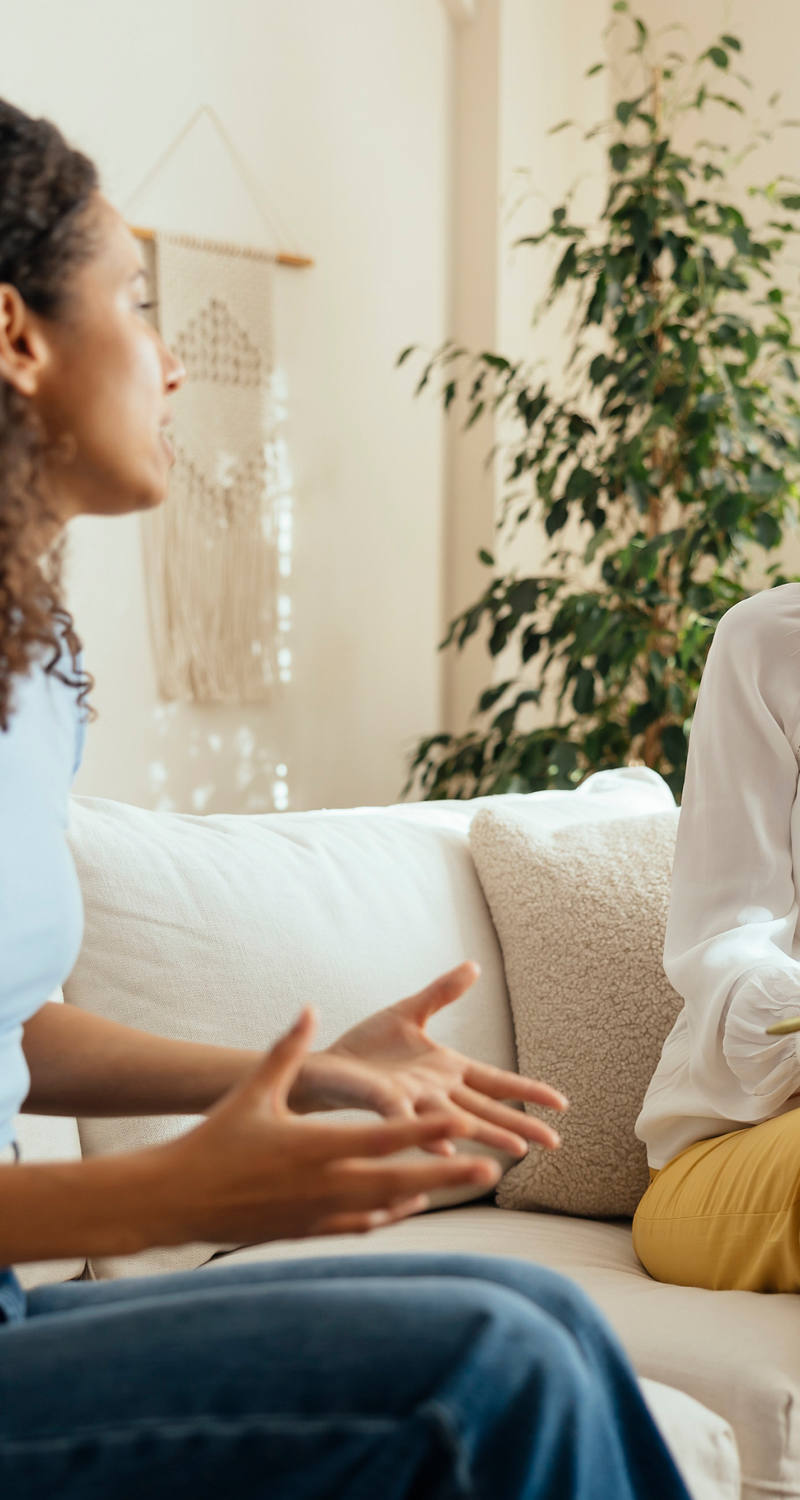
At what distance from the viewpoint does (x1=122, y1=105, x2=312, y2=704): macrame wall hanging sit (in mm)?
2574

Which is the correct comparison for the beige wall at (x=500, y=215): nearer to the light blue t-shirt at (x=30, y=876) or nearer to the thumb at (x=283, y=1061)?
the light blue t-shirt at (x=30, y=876)

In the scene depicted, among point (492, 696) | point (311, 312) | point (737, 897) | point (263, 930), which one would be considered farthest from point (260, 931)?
point (311, 312)

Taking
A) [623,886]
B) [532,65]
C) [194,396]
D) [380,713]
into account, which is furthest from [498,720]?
[532,65]

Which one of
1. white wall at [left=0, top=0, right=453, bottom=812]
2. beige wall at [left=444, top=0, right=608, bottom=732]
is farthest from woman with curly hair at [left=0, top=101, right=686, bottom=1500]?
beige wall at [left=444, top=0, right=608, bottom=732]

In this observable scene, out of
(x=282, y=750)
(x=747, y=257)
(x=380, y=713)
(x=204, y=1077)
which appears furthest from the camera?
(x=380, y=713)

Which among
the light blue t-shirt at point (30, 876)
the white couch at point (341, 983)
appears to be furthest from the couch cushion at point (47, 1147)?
the light blue t-shirt at point (30, 876)

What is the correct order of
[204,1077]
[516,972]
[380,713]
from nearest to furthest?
[204,1077] < [516,972] < [380,713]

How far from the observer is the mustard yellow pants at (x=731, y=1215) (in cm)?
120

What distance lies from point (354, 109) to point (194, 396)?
0.76 m

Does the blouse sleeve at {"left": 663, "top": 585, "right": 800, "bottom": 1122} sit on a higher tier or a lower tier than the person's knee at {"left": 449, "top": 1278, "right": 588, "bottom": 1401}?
lower

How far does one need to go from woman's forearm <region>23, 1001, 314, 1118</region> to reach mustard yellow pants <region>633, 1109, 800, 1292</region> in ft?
1.76

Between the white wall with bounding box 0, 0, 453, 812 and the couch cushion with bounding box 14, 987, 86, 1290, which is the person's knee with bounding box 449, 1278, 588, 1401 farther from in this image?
the white wall with bounding box 0, 0, 453, 812

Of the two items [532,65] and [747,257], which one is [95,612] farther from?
[532,65]

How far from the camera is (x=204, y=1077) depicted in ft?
2.91
